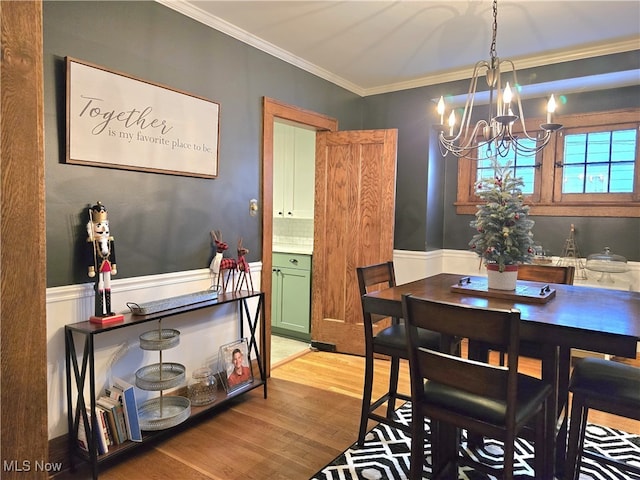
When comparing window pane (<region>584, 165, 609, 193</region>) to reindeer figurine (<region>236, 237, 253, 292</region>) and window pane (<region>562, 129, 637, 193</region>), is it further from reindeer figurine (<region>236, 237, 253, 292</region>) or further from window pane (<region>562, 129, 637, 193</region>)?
reindeer figurine (<region>236, 237, 253, 292</region>)

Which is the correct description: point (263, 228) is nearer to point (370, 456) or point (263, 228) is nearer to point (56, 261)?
point (56, 261)

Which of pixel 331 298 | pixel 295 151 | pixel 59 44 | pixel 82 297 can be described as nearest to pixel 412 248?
pixel 331 298

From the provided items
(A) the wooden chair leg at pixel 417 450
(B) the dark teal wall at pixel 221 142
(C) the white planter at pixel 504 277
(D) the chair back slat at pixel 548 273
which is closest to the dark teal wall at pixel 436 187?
(B) the dark teal wall at pixel 221 142

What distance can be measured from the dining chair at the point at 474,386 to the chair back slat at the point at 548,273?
41.6 inches

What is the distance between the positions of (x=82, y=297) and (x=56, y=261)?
22cm

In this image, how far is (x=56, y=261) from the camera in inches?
80.6

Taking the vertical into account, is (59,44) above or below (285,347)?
above

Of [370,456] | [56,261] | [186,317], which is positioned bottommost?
[370,456]

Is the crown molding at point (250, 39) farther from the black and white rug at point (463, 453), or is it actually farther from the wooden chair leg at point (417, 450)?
the black and white rug at point (463, 453)

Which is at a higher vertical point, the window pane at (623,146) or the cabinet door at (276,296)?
the window pane at (623,146)

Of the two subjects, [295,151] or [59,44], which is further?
[295,151]

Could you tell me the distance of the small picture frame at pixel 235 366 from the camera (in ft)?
9.14

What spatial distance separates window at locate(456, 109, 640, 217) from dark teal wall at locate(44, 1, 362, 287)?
7.23 feet

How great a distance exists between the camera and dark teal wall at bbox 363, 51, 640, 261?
3.69m
